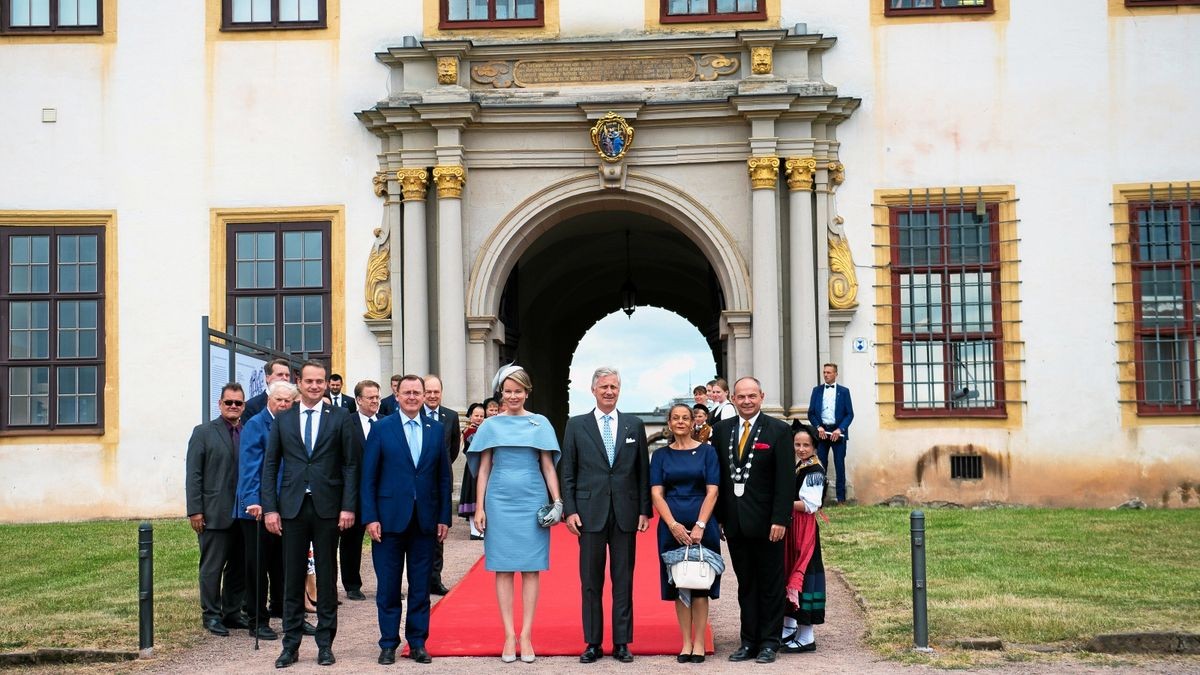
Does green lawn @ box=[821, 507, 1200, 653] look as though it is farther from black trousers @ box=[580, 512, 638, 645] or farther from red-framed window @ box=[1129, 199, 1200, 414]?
red-framed window @ box=[1129, 199, 1200, 414]

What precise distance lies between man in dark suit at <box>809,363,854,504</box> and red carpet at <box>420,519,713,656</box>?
17.2 ft

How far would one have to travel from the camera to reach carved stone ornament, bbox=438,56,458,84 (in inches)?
783

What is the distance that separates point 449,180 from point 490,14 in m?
2.43

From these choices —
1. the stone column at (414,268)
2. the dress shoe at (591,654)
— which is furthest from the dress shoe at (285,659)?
the stone column at (414,268)

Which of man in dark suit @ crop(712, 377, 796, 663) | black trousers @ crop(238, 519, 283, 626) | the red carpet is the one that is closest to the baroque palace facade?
the red carpet

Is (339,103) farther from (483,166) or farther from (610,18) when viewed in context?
(610,18)

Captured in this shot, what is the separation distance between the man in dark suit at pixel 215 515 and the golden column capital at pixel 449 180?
30.0 ft

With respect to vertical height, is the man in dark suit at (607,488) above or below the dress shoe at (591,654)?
above

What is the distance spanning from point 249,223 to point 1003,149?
10.1m

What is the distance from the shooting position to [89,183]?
20.7 metres

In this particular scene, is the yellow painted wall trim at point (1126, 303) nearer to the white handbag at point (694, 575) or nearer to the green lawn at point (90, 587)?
the green lawn at point (90, 587)

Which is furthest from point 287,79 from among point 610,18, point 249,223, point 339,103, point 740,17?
point 740,17

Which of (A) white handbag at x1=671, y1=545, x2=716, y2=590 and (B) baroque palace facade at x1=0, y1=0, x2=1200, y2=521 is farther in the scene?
(B) baroque palace facade at x1=0, y1=0, x2=1200, y2=521

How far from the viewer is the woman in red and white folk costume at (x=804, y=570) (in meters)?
10.0
